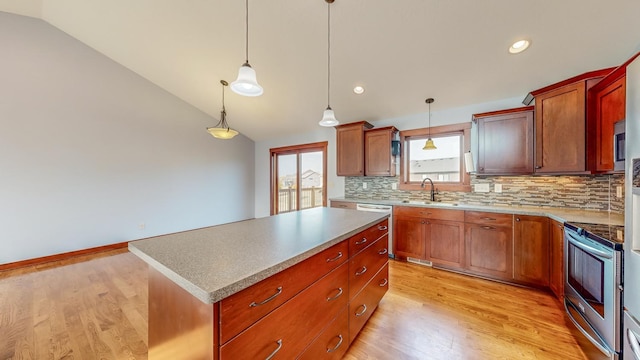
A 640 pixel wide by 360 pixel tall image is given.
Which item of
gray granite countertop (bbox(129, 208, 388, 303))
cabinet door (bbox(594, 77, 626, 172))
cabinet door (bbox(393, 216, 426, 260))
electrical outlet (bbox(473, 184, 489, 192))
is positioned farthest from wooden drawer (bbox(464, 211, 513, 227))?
gray granite countertop (bbox(129, 208, 388, 303))

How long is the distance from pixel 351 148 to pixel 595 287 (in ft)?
9.80

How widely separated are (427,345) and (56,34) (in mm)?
6135

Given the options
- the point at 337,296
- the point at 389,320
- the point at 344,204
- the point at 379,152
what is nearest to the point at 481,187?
the point at 379,152

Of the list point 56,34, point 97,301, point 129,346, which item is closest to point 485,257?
point 129,346

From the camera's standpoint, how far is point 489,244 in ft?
8.46

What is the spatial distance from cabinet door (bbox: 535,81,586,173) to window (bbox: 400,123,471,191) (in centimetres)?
82

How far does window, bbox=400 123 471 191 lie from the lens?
10.7 ft

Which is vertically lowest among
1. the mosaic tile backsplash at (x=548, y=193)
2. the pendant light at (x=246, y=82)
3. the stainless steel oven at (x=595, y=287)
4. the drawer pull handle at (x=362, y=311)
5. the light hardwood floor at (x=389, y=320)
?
the light hardwood floor at (x=389, y=320)

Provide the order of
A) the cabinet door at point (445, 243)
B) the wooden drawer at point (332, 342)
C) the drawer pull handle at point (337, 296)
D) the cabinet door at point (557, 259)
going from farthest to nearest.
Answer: the cabinet door at point (445, 243) → the cabinet door at point (557, 259) → the drawer pull handle at point (337, 296) → the wooden drawer at point (332, 342)

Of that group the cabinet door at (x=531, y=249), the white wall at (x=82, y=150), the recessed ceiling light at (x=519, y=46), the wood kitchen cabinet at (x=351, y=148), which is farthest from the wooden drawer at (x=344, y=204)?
the white wall at (x=82, y=150)

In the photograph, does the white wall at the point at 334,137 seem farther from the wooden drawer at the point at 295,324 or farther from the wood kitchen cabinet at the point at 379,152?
the wooden drawer at the point at 295,324

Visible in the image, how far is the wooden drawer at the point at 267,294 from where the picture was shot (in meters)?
0.74

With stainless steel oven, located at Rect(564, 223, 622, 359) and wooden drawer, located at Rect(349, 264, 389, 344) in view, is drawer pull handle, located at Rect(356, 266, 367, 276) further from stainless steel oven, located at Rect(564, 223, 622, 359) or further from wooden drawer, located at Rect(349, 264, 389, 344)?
stainless steel oven, located at Rect(564, 223, 622, 359)

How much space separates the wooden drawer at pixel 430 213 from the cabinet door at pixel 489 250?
0.55ft
